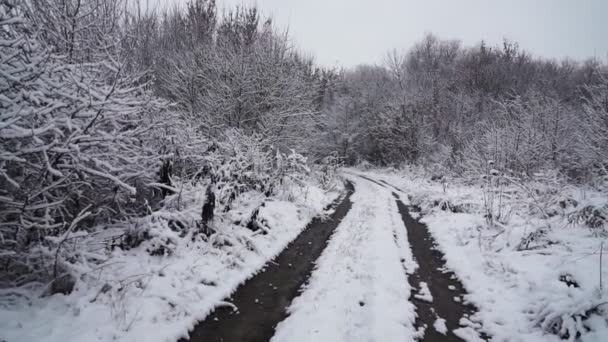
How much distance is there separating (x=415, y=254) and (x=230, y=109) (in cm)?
945

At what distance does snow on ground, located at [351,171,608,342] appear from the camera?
371 cm

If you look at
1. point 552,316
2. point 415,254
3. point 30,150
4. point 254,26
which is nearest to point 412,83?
point 254,26

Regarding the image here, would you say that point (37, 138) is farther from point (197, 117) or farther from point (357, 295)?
point (197, 117)

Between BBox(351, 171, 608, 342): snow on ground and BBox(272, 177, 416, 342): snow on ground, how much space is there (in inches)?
37.9

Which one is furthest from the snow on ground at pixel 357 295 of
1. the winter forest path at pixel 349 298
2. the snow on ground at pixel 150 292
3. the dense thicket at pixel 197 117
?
the dense thicket at pixel 197 117

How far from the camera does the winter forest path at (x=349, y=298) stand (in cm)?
385

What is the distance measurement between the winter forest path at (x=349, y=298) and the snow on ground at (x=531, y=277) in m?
0.36

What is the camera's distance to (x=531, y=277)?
4953 mm

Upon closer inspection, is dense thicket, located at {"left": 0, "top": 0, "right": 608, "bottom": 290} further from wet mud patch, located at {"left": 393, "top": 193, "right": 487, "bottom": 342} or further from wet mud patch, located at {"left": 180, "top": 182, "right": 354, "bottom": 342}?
wet mud patch, located at {"left": 393, "top": 193, "right": 487, "bottom": 342}

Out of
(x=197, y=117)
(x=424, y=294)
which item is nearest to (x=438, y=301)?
(x=424, y=294)

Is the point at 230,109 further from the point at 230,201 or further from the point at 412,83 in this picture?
the point at 412,83

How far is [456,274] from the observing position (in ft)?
19.2

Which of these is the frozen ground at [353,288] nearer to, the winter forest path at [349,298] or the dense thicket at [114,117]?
the winter forest path at [349,298]

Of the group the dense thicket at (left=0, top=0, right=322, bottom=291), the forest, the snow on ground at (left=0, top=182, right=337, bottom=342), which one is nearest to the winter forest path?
the snow on ground at (left=0, top=182, right=337, bottom=342)
